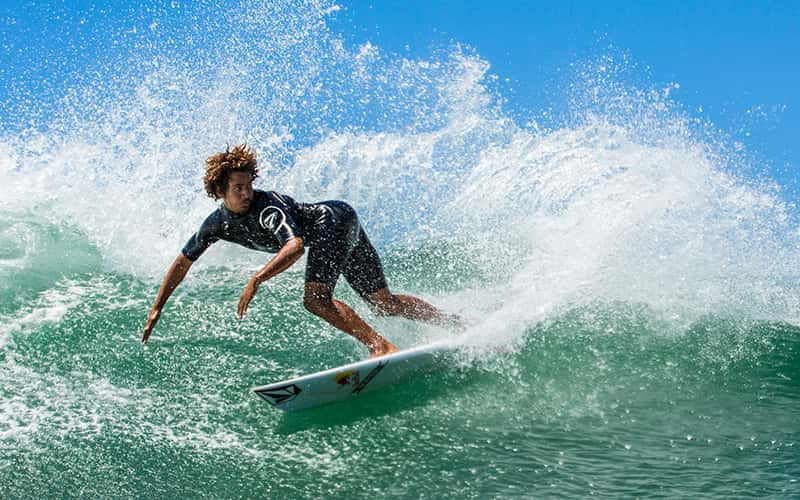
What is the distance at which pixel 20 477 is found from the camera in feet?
14.9

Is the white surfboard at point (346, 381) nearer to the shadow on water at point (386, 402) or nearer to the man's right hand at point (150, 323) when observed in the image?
the shadow on water at point (386, 402)

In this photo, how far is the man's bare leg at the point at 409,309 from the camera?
602 cm

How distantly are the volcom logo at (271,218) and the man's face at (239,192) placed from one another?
5.2 inches

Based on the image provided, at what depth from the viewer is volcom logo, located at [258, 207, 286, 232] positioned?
5102mm

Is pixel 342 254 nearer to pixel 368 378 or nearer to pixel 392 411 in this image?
pixel 368 378

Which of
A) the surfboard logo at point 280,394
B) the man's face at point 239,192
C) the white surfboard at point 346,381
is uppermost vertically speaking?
the man's face at point 239,192

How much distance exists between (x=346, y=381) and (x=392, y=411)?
387 mm

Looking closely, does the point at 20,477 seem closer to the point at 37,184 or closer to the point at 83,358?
the point at 83,358

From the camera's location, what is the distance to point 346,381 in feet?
17.2

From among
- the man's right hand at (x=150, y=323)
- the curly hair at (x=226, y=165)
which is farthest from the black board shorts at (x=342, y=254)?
the man's right hand at (x=150, y=323)

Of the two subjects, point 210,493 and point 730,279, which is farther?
point 730,279

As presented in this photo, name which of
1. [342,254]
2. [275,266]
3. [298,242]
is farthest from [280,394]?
[342,254]

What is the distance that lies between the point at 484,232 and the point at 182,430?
18.9ft

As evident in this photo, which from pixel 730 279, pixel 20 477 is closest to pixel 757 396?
pixel 730 279
